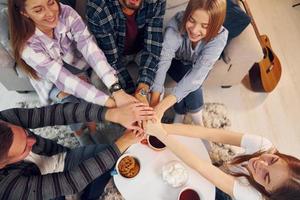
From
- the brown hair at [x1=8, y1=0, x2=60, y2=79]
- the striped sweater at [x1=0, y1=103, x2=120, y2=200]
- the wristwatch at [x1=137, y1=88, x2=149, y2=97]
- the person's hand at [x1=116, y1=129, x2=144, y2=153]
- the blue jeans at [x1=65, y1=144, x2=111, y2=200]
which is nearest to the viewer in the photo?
the striped sweater at [x1=0, y1=103, x2=120, y2=200]

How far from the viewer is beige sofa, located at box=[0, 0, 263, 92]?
5.57 ft

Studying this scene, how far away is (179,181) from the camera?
131cm

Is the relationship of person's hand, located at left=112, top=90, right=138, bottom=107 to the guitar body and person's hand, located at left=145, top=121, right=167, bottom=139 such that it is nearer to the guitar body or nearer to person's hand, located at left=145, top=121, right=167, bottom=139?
person's hand, located at left=145, top=121, right=167, bottom=139

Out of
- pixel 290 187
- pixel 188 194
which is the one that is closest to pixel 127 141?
pixel 188 194

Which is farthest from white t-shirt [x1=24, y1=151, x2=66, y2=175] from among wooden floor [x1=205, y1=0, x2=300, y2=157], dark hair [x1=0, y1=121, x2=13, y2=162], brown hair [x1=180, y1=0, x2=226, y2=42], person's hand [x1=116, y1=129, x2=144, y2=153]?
wooden floor [x1=205, y1=0, x2=300, y2=157]

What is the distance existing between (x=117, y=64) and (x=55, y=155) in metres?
0.61

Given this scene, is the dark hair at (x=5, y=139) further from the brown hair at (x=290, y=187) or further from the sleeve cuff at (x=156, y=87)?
the brown hair at (x=290, y=187)

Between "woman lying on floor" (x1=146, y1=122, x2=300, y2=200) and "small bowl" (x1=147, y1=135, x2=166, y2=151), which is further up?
"woman lying on floor" (x1=146, y1=122, x2=300, y2=200)

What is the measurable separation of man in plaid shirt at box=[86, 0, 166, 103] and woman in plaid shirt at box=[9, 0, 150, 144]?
79 millimetres

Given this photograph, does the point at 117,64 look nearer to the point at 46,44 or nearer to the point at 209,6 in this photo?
the point at 46,44

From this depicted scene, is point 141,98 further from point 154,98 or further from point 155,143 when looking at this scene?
point 155,143

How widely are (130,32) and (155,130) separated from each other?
599 millimetres

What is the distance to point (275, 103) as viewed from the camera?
217cm

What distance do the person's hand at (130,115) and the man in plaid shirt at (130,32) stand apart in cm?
14
